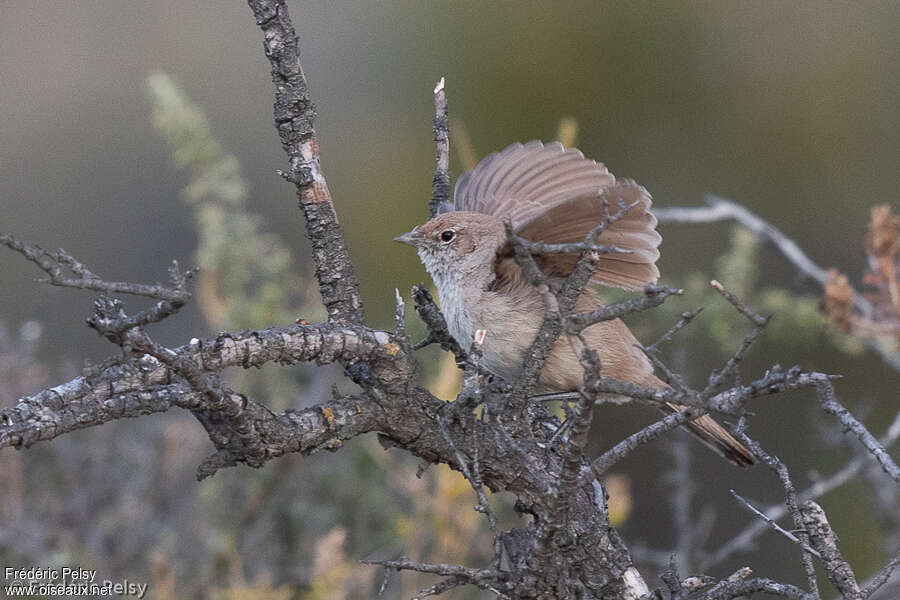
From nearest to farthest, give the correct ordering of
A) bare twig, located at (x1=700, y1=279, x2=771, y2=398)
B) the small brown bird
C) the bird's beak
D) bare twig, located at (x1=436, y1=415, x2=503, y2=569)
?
bare twig, located at (x1=700, y1=279, x2=771, y2=398)
bare twig, located at (x1=436, y1=415, x2=503, y2=569)
the small brown bird
the bird's beak

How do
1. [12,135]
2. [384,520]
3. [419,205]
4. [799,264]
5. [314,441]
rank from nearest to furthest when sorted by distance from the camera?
[314,441]
[799,264]
[384,520]
[419,205]
[12,135]

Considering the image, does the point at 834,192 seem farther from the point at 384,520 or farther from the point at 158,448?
the point at 158,448

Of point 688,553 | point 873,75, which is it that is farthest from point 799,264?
point 873,75

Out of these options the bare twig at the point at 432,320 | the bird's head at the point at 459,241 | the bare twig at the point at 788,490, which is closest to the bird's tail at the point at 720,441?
the bird's head at the point at 459,241

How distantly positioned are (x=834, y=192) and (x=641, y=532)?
135 inches

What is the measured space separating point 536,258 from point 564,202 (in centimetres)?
47

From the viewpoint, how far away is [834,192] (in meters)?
9.18

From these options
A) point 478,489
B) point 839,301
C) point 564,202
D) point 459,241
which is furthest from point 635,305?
point 839,301

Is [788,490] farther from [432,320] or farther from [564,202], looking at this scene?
[432,320]

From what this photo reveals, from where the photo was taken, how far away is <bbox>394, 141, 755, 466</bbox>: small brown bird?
3.56 m

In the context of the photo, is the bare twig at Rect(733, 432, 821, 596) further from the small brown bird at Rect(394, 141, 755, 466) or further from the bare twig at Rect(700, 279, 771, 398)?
the small brown bird at Rect(394, 141, 755, 466)

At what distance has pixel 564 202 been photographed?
3.29m

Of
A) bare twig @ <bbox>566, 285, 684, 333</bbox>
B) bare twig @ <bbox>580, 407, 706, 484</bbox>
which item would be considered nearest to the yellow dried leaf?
bare twig @ <bbox>580, 407, 706, 484</bbox>

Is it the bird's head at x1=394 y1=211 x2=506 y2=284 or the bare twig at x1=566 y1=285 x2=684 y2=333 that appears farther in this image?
the bird's head at x1=394 y1=211 x2=506 y2=284
